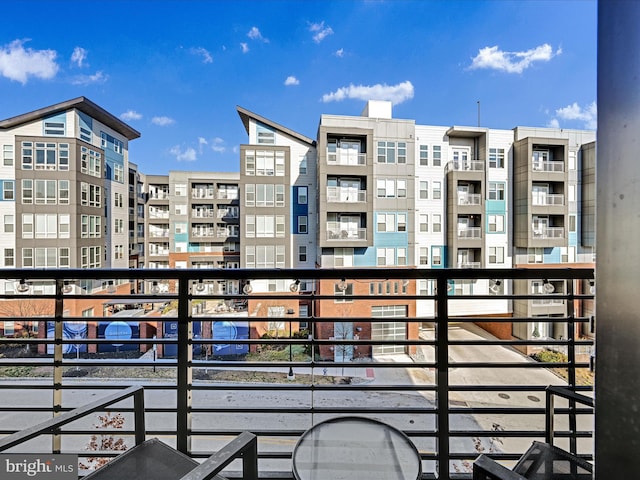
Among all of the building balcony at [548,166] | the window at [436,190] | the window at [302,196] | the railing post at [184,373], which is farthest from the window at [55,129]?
the building balcony at [548,166]

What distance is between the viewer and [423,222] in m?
11.6

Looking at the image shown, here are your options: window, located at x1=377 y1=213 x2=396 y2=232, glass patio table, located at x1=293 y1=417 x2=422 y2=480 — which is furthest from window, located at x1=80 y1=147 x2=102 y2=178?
glass patio table, located at x1=293 y1=417 x2=422 y2=480

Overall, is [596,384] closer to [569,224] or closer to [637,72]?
[637,72]

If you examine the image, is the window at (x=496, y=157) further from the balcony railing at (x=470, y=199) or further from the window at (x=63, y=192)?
the window at (x=63, y=192)

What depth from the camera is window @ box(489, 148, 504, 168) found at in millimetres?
11570

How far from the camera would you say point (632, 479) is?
1.25ft

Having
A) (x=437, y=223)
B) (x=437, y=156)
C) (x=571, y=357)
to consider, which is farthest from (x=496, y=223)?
(x=571, y=357)

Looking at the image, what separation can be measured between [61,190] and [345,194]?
9249 mm

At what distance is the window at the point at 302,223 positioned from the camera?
12078 millimetres

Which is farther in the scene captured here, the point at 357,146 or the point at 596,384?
the point at 357,146

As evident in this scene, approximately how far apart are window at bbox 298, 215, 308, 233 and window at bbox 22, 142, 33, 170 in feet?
28.8

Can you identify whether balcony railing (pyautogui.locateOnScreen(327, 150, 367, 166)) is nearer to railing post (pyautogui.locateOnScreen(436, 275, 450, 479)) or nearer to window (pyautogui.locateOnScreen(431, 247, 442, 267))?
window (pyautogui.locateOnScreen(431, 247, 442, 267))

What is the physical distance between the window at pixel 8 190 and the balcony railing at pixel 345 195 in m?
10.0

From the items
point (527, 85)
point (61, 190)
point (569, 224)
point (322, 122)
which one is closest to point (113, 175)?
point (61, 190)
